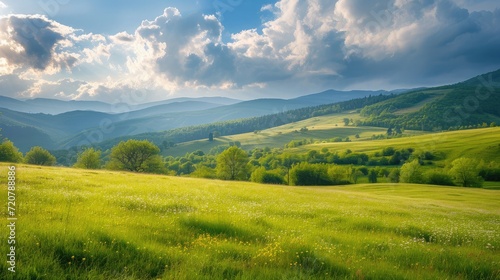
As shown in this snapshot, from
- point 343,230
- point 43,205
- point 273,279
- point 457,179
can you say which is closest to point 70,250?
point 273,279

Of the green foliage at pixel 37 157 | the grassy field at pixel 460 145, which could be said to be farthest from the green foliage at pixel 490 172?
the green foliage at pixel 37 157

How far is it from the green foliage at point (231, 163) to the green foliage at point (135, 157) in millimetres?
20808

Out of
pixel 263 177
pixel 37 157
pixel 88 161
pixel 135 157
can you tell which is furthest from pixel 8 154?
pixel 263 177

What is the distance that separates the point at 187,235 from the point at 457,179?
123 metres

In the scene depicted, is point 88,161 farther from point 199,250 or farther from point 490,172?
point 490,172

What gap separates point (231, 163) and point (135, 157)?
1246 inches

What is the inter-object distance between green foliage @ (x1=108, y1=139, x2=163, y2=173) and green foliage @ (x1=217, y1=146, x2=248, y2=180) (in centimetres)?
2081

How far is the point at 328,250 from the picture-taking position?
25.7ft

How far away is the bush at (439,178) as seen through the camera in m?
109

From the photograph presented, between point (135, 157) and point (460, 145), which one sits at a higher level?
point (135, 157)

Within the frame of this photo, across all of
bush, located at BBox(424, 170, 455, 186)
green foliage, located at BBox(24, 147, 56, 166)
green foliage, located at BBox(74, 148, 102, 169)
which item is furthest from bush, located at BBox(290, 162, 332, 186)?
green foliage, located at BBox(24, 147, 56, 166)

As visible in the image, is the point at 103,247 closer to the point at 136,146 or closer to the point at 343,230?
the point at 343,230

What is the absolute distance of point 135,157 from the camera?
290ft

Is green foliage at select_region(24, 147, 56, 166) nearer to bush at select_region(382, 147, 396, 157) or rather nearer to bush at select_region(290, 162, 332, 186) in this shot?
bush at select_region(290, 162, 332, 186)
